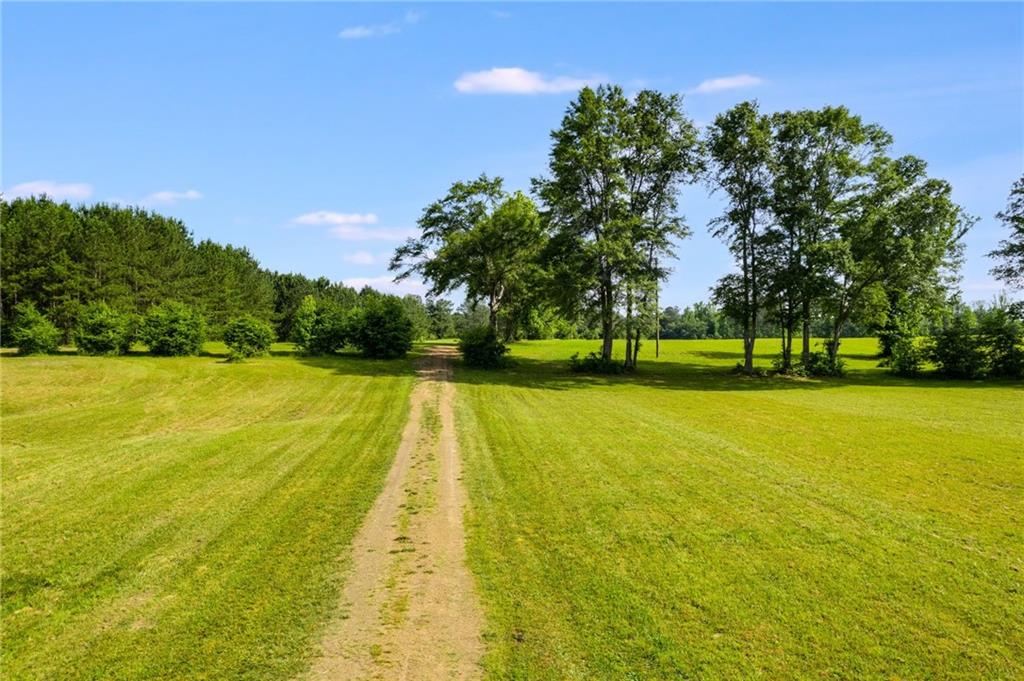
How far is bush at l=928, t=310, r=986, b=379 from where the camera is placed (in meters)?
37.2

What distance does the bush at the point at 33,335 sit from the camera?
120ft

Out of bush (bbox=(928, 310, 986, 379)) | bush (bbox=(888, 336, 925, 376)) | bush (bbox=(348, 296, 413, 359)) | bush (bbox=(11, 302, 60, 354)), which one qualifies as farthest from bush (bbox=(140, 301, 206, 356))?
bush (bbox=(928, 310, 986, 379))

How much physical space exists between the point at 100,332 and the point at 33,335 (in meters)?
4.38

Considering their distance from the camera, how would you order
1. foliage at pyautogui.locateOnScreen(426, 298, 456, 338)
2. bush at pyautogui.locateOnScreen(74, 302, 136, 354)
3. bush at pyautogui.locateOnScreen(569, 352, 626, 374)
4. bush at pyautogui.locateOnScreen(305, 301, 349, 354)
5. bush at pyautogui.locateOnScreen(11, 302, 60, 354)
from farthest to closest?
foliage at pyautogui.locateOnScreen(426, 298, 456, 338) → bush at pyautogui.locateOnScreen(305, 301, 349, 354) → bush at pyautogui.locateOnScreen(569, 352, 626, 374) → bush at pyautogui.locateOnScreen(74, 302, 136, 354) → bush at pyautogui.locateOnScreen(11, 302, 60, 354)

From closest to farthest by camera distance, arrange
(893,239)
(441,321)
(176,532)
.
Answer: (176,532), (893,239), (441,321)

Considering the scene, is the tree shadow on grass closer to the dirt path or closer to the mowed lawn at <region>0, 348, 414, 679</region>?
the mowed lawn at <region>0, 348, 414, 679</region>

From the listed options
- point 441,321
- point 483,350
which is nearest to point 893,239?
point 483,350

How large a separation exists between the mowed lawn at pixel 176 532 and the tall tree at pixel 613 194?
20330mm

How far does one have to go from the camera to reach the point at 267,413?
2222 centimetres

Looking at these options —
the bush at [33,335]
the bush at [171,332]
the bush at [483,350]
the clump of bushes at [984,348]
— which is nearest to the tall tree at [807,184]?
the clump of bushes at [984,348]

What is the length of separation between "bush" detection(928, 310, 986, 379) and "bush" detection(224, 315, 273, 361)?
165 feet

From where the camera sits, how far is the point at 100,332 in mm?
37219

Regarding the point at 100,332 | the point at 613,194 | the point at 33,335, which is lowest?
the point at 33,335

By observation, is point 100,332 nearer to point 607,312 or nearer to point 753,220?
point 607,312
